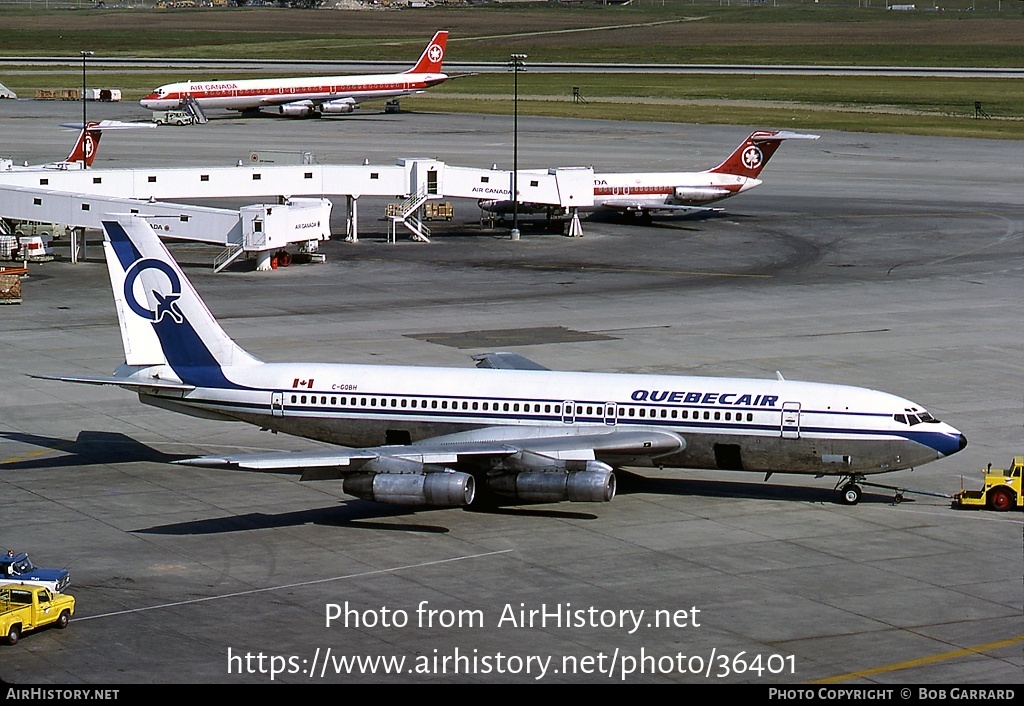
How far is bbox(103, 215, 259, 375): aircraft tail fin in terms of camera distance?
160 feet

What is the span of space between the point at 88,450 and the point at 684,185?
221 ft

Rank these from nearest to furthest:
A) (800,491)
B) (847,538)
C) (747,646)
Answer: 1. (747,646)
2. (847,538)
3. (800,491)

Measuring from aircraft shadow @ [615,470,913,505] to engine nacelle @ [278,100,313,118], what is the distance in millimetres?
138827

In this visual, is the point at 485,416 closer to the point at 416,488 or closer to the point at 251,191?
the point at 416,488

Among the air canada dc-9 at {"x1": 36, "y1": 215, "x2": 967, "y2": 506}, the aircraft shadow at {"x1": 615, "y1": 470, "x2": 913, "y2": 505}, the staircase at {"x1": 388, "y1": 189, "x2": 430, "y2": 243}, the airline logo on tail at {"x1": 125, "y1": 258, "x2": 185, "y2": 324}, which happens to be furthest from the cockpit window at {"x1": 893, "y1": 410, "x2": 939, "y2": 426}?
the staircase at {"x1": 388, "y1": 189, "x2": 430, "y2": 243}

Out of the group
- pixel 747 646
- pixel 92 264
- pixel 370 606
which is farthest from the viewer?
pixel 92 264

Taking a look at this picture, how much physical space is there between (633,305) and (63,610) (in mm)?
50449

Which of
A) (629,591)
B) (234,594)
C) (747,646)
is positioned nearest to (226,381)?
(234,594)

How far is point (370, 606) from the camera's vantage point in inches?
1433

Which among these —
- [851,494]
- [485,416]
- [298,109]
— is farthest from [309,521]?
[298,109]

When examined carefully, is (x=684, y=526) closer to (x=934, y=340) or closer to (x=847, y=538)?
(x=847, y=538)

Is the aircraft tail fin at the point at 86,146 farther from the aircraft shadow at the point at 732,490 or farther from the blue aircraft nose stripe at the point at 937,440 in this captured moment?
the blue aircraft nose stripe at the point at 937,440

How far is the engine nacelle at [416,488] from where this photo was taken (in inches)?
1671

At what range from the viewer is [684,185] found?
369ft
